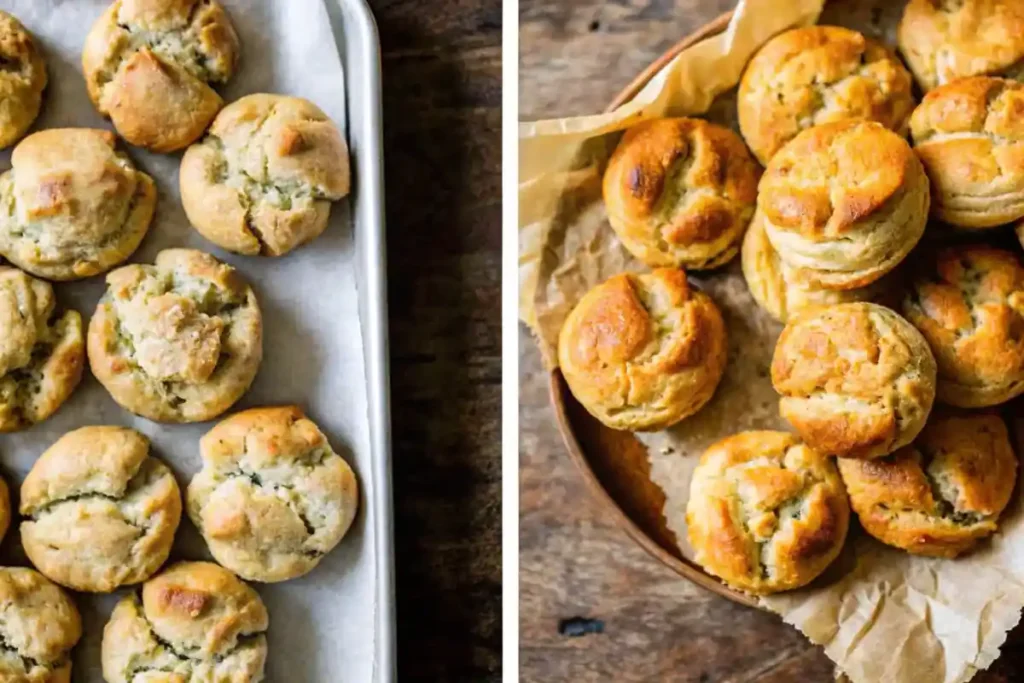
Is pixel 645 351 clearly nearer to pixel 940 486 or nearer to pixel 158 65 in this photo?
pixel 940 486

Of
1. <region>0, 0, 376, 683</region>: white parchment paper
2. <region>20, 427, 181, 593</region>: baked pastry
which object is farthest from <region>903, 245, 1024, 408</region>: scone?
<region>20, 427, 181, 593</region>: baked pastry

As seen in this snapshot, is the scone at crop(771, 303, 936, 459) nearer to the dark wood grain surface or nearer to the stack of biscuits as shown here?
the stack of biscuits

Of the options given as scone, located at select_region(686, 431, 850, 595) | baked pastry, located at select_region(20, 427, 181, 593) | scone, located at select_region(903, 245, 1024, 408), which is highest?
scone, located at select_region(903, 245, 1024, 408)

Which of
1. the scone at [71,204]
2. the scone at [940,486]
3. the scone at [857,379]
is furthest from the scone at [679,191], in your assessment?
the scone at [71,204]

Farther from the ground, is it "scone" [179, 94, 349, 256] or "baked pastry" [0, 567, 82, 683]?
"scone" [179, 94, 349, 256]

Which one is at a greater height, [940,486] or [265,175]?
[265,175]

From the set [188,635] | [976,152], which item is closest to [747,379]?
[976,152]

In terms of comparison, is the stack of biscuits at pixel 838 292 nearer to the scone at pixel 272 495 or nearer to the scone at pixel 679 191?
the scone at pixel 679 191

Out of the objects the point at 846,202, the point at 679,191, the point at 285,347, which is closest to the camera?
the point at 846,202
